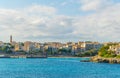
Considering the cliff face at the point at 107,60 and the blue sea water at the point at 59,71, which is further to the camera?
the cliff face at the point at 107,60

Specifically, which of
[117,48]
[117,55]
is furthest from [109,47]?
[117,55]

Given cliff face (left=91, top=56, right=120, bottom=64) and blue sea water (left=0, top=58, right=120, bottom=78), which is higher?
cliff face (left=91, top=56, right=120, bottom=64)

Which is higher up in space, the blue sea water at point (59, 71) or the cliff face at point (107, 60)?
the cliff face at point (107, 60)

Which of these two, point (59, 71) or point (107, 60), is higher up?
point (107, 60)

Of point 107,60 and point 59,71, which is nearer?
point 59,71

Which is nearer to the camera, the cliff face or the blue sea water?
the blue sea water

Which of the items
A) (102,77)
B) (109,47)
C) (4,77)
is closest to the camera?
(4,77)

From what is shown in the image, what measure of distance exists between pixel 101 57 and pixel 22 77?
7950cm

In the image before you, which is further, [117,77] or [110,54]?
A: [110,54]

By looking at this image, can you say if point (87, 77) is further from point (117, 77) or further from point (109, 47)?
point (109, 47)

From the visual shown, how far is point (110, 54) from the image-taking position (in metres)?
138

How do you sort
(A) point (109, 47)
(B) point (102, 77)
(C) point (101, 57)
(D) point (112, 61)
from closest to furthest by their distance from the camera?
(B) point (102, 77) → (D) point (112, 61) → (C) point (101, 57) → (A) point (109, 47)

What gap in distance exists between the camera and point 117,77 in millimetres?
65625

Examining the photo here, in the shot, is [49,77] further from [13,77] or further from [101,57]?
[101,57]
